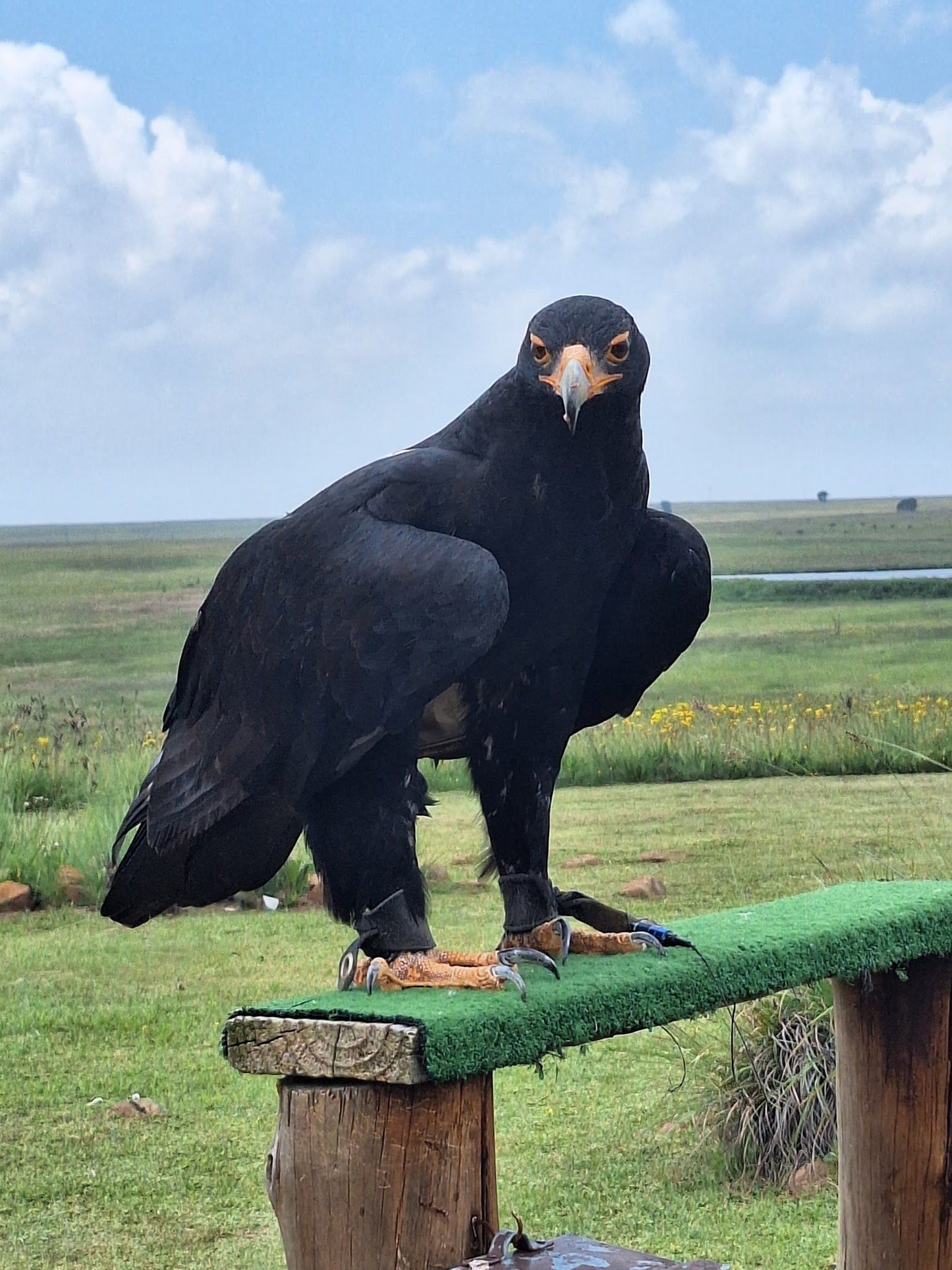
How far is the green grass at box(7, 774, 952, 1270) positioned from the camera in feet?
10.8

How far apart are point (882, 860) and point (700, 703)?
138 cm

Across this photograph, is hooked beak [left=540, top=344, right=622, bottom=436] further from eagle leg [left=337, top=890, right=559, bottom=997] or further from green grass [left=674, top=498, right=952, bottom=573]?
green grass [left=674, top=498, right=952, bottom=573]

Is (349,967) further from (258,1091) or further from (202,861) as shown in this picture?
(258,1091)

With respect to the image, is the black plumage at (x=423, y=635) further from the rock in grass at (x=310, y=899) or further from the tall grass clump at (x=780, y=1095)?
the rock in grass at (x=310, y=899)

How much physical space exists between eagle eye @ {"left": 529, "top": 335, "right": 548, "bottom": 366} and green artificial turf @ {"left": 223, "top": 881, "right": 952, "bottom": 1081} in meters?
0.83

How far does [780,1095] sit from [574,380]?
6.90 feet

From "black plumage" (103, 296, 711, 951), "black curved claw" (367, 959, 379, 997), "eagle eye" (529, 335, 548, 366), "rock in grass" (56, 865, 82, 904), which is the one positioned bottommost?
"rock in grass" (56, 865, 82, 904)

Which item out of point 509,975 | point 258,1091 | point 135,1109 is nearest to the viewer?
point 509,975

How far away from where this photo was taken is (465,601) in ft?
6.06

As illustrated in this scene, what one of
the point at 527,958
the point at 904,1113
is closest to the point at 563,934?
the point at 527,958

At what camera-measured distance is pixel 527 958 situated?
197cm

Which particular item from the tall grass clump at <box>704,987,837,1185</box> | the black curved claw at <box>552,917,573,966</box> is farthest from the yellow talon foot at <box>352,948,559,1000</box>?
the tall grass clump at <box>704,987,837,1185</box>

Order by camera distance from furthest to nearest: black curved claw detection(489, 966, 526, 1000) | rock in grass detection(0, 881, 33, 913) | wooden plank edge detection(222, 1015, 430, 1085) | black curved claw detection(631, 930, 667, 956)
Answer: rock in grass detection(0, 881, 33, 913)
black curved claw detection(631, 930, 667, 956)
black curved claw detection(489, 966, 526, 1000)
wooden plank edge detection(222, 1015, 430, 1085)

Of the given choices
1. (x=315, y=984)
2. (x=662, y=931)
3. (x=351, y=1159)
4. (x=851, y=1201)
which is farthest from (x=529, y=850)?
(x=315, y=984)
